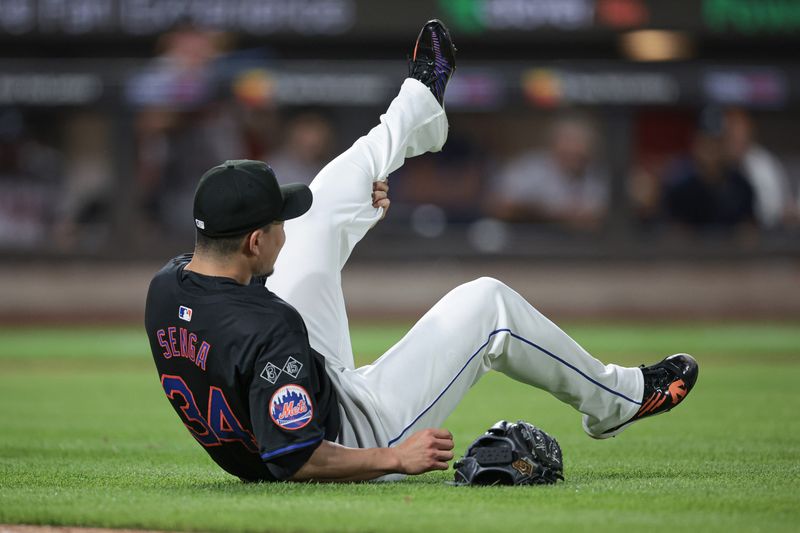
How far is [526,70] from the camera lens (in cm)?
1364

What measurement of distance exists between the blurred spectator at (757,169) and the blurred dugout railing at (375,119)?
0.04 m

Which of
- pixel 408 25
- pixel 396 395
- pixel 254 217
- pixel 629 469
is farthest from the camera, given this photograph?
pixel 408 25

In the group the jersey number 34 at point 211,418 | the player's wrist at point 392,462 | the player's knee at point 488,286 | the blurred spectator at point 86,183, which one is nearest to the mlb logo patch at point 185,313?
the jersey number 34 at point 211,418

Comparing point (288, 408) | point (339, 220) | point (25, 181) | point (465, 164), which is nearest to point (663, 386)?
point (339, 220)

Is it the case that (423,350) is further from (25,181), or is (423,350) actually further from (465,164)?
(25,181)

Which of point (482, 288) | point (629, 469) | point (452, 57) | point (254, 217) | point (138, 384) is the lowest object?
point (138, 384)

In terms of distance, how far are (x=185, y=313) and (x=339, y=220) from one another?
689mm

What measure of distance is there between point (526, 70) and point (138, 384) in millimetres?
6624

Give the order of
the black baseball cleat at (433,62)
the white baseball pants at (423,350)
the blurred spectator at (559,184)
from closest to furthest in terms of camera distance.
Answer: the white baseball pants at (423,350) → the black baseball cleat at (433,62) → the blurred spectator at (559,184)

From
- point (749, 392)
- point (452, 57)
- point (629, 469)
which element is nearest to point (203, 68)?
point (749, 392)

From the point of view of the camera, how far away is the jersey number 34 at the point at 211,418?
12.0 ft

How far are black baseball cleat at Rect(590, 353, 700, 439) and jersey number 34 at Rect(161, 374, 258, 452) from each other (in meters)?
1.28

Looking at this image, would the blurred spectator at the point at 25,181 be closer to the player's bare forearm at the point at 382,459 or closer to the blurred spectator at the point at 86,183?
the blurred spectator at the point at 86,183

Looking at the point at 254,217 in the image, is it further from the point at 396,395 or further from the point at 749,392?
the point at 749,392
